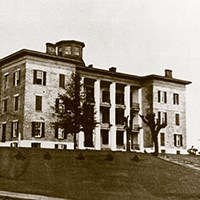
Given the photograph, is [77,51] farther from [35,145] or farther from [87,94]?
[35,145]

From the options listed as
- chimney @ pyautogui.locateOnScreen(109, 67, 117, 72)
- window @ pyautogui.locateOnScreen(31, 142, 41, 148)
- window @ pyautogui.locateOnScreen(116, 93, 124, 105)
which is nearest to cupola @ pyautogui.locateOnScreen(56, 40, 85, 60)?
chimney @ pyautogui.locateOnScreen(109, 67, 117, 72)

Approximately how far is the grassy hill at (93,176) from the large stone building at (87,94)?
13.9 m

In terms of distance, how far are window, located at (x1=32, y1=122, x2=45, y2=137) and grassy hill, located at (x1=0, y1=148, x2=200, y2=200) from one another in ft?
45.3

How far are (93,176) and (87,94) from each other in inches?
856

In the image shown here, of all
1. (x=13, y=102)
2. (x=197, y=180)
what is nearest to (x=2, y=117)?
(x=13, y=102)

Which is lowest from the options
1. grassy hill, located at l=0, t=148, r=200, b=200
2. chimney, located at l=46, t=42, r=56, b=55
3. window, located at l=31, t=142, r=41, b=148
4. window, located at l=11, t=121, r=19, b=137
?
grassy hill, located at l=0, t=148, r=200, b=200

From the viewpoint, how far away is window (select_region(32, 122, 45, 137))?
46.3 m

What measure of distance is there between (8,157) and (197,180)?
12.8 m

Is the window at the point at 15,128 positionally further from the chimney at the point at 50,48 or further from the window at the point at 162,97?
the window at the point at 162,97

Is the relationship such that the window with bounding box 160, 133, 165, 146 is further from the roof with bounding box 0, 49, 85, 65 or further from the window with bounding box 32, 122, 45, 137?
the window with bounding box 32, 122, 45, 137

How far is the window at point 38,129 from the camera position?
46344mm

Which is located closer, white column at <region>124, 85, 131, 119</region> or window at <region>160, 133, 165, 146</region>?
white column at <region>124, 85, 131, 119</region>

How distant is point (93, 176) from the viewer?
81.3 ft

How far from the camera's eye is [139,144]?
2318 inches
